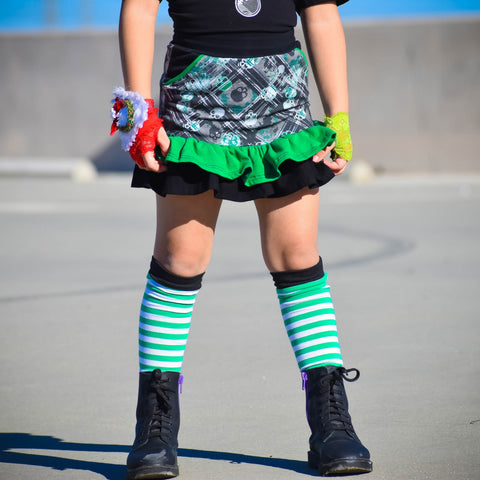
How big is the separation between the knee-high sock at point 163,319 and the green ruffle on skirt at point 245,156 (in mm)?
323

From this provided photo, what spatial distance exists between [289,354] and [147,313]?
1.36 metres

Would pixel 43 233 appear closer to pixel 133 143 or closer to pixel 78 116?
pixel 133 143

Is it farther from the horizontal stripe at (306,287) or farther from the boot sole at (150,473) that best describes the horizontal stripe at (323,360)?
the boot sole at (150,473)

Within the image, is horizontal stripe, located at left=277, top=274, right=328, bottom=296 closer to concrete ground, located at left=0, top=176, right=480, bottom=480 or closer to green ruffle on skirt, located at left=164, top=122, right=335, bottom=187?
green ruffle on skirt, located at left=164, top=122, right=335, bottom=187

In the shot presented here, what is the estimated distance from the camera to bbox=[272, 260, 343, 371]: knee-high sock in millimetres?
2482

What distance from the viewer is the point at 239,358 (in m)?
3.71

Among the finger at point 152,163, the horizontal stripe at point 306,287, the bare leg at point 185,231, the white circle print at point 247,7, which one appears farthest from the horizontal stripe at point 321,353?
the white circle print at point 247,7

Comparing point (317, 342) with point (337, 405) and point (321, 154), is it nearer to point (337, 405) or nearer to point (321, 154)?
point (337, 405)

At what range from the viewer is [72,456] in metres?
2.59

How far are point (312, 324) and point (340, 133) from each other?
53cm

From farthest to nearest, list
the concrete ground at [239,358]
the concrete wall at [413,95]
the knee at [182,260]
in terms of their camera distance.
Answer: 1. the concrete wall at [413,95]
2. the concrete ground at [239,358]
3. the knee at [182,260]

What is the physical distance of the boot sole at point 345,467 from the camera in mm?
2342

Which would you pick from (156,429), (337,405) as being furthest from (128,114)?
(337,405)

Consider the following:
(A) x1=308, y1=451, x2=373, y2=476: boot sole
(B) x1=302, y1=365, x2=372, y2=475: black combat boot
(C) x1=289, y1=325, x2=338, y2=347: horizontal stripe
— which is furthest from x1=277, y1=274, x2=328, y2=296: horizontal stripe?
(A) x1=308, y1=451, x2=373, y2=476: boot sole
